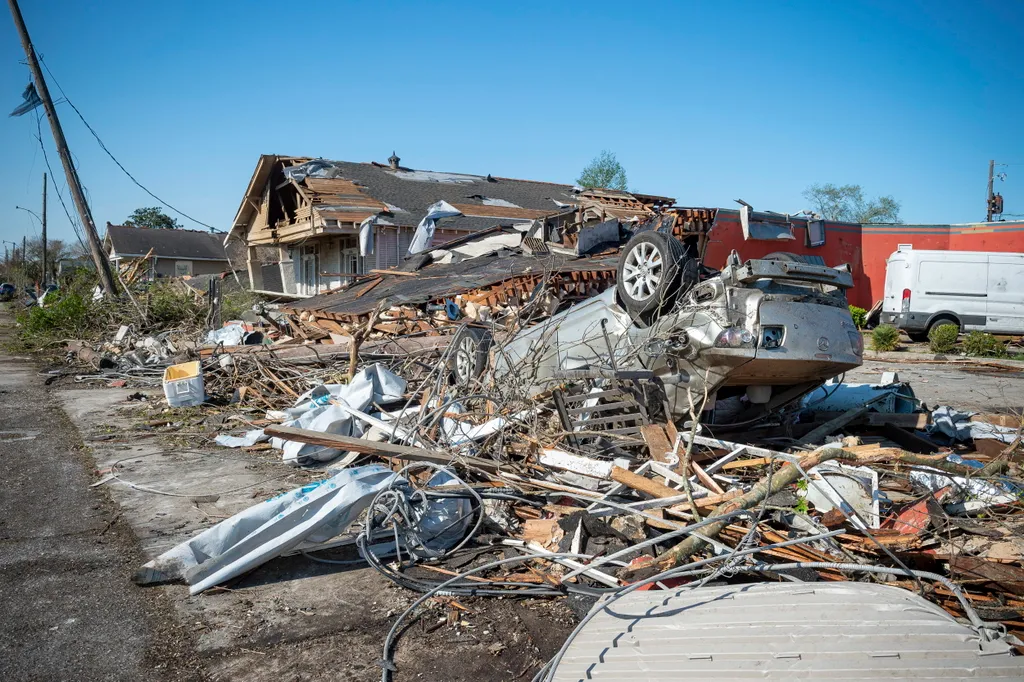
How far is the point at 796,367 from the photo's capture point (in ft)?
17.4

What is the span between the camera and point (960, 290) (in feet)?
56.3

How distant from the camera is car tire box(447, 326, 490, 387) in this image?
25.3ft

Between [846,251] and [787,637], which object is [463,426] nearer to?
[787,637]

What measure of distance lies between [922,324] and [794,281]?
48.4 ft

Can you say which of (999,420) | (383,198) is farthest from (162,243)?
(999,420)

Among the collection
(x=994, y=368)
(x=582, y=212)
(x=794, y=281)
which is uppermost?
(x=582, y=212)

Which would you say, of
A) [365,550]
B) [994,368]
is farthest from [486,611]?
[994,368]

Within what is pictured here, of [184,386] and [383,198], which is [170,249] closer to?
[383,198]

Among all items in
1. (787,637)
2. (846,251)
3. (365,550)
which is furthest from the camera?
(846,251)

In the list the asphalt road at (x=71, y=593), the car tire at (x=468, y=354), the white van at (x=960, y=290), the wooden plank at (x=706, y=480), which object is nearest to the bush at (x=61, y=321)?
the asphalt road at (x=71, y=593)

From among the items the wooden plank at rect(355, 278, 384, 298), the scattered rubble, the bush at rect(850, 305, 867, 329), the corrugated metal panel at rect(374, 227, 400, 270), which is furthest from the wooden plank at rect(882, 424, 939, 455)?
the corrugated metal panel at rect(374, 227, 400, 270)

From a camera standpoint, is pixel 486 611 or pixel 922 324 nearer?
pixel 486 611

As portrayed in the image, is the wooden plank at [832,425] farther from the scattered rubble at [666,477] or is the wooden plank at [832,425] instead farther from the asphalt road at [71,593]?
the asphalt road at [71,593]

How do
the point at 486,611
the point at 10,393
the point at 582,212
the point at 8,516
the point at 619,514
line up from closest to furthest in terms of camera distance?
the point at 486,611 → the point at 619,514 → the point at 8,516 → the point at 10,393 → the point at 582,212
